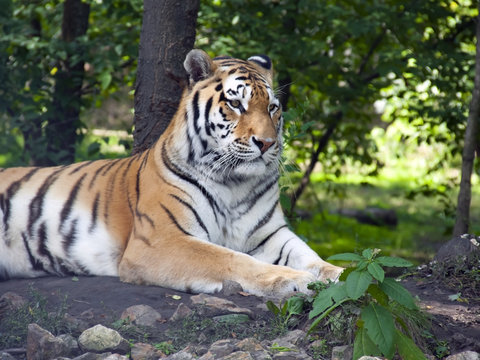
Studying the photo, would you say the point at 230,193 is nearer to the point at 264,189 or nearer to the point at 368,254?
the point at 264,189

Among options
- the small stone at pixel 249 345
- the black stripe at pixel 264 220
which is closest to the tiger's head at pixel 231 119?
the black stripe at pixel 264 220

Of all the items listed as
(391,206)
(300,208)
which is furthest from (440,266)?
(391,206)

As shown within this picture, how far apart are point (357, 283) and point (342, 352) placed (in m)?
0.30

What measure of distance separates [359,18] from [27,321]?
3986mm

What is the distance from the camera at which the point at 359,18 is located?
18.6ft

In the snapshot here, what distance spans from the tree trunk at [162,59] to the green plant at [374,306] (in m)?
2.50

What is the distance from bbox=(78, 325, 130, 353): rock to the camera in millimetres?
2604

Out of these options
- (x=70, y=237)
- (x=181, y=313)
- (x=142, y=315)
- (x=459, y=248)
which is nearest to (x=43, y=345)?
(x=142, y=315)

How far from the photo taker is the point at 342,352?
2.58 meters

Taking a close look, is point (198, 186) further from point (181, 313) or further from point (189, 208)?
point (181, 313)

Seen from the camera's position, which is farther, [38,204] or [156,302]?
[38,204]

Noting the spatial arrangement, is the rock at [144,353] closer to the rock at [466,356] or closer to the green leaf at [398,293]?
the green leaf at [398,293]

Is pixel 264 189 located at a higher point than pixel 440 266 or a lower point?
higher

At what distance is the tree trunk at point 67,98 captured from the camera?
602 cm
